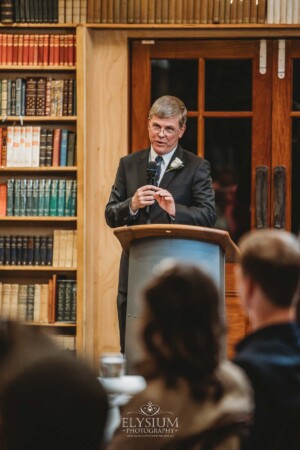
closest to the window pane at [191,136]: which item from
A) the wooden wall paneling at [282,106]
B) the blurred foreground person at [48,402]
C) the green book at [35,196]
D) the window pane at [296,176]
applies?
the wooden wall paneling at [282,106]

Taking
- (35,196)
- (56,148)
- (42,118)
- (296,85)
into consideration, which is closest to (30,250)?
(35,196)

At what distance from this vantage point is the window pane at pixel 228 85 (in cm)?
551

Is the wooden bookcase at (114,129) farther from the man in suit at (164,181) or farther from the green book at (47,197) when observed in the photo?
the man in suit at (164,181)

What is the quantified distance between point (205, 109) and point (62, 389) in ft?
14.9

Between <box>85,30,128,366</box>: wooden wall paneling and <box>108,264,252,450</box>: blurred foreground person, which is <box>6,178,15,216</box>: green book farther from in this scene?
<box>108,264,252,450</box>: blurred foreground person

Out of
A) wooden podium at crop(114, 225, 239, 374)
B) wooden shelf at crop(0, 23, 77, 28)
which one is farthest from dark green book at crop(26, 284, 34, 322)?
wooden podium at crop(114, 225, 239, 374)

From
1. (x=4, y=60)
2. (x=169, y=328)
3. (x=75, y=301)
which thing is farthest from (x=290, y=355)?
(x=4, y=60)

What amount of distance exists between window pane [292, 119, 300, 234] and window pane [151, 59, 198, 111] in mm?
603

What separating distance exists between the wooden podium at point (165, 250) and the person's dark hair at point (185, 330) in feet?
5.90

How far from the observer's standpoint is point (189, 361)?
5.34 feet

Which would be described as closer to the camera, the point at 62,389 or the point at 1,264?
the point at 62,389

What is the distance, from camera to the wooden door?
5504 millimetres

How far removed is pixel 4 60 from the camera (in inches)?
217

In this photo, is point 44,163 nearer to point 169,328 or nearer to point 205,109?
point 205,109
